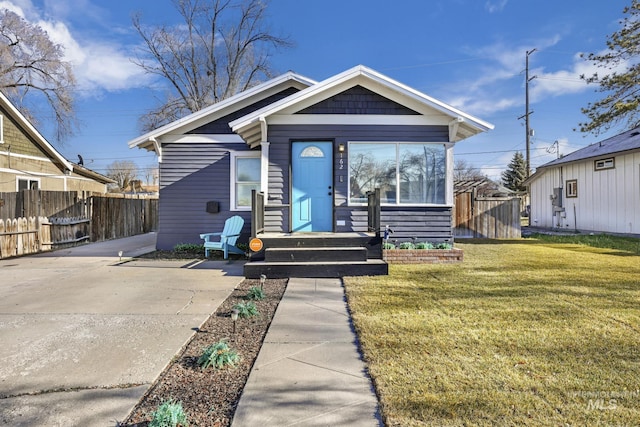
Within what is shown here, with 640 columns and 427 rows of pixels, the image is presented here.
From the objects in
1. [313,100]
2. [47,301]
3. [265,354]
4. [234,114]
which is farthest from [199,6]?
[265,354]

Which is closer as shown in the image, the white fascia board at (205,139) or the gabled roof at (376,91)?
the gabled roof at (376,91)

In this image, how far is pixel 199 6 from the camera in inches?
794

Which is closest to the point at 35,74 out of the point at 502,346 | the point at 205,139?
the point at 205,139

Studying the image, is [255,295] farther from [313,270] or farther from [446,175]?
[446,175]

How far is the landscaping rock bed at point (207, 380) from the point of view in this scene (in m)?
2.06

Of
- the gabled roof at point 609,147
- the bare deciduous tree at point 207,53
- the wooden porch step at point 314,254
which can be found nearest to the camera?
the wooden porch step at point 314,254

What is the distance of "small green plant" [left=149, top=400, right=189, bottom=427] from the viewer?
1.84 meters

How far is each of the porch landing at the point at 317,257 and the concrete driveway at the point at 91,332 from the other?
1.96 feet

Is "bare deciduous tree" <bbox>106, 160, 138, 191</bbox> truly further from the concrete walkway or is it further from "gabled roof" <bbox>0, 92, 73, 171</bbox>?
the concrete walkway

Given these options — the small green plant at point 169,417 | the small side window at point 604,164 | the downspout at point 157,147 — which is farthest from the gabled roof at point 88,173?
the small side window at point 604,164

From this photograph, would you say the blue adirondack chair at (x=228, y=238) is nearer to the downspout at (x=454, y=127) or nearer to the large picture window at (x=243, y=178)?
the large picture window at (x=243, y=178)

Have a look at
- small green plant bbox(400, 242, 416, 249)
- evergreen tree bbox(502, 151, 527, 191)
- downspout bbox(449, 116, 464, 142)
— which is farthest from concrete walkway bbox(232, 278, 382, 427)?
evergreen tree bbox(502, 151, 527, 191)

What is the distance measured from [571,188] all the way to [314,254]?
14779 mm

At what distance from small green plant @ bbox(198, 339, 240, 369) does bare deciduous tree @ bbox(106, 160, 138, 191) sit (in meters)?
46.3
